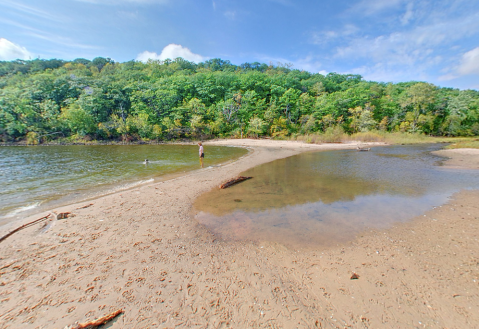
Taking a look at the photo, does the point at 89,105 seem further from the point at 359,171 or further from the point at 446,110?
the point at 446,110

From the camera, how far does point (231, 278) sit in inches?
136

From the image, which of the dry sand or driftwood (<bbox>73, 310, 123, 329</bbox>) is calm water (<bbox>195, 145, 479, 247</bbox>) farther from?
driftwood (<bbox>73, 310, 123, 329</bbox>)

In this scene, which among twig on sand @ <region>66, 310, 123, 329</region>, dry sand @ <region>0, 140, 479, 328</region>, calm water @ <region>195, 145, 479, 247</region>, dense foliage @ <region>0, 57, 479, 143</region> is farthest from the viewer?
dense foliage @ <region>0, 57, 479, 143</region>

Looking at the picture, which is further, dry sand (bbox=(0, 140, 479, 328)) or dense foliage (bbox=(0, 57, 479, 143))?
dense foliage (bbox=(0, 57, 479, 143))

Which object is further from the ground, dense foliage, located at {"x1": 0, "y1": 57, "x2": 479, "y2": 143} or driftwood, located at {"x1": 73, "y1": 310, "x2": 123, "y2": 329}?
dense foliage, located at {"x1": 0, "y1": 57, "x2": 479, "y2": 143}

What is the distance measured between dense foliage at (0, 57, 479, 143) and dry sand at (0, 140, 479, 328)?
4073 cm

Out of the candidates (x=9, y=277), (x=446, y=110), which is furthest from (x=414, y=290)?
(x=446, y=110)

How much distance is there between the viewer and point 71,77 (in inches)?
2013

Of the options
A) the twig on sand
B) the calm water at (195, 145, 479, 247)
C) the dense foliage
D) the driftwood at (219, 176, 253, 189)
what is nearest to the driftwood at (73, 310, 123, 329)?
the twig on sand

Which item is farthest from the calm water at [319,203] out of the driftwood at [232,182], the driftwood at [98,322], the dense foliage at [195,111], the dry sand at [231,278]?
the dense foliage at [195,111]

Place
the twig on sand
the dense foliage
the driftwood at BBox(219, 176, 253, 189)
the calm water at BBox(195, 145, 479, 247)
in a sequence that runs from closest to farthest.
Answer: the twig on sand < the calm water at BBox(195, 145, 479, 247) < the driftwood at BBox(219, 176, 253, 189) < the dense foliage

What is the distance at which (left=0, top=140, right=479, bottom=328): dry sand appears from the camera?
2635 mm

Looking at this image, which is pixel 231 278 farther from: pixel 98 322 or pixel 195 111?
pixel 195 111

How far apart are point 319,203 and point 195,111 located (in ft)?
151
